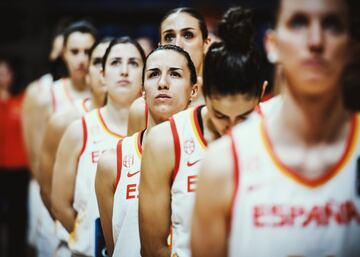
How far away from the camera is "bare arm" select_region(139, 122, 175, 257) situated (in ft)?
11.3

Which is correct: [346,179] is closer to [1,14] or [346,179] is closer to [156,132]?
[156,132]

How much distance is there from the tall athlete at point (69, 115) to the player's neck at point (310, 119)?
9.44ft

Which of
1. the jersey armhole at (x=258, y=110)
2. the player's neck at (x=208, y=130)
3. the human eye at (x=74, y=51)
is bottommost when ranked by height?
the player's neck at (x=208, y=130)

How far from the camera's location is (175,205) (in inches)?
136

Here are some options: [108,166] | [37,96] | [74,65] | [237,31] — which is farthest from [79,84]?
[237,31]

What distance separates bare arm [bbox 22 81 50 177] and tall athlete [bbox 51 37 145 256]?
→ 6.31ft

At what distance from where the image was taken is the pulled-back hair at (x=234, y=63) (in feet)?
10.6

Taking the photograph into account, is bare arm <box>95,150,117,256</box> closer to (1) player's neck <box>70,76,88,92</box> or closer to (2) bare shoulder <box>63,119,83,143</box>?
(2) bare shoulder <box>63,119,83,143</box>

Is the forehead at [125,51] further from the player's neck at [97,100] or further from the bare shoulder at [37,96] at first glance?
the bare shoulder at [37,96]

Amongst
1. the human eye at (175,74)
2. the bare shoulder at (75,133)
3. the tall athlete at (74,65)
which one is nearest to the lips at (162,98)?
the human eye at (175,74)

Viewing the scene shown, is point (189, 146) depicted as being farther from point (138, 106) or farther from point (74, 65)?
point (74, 65)

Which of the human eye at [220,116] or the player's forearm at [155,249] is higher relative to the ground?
the human eye at [220,116]

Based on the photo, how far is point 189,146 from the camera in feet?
11.4

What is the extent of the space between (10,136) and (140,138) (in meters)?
4.71
